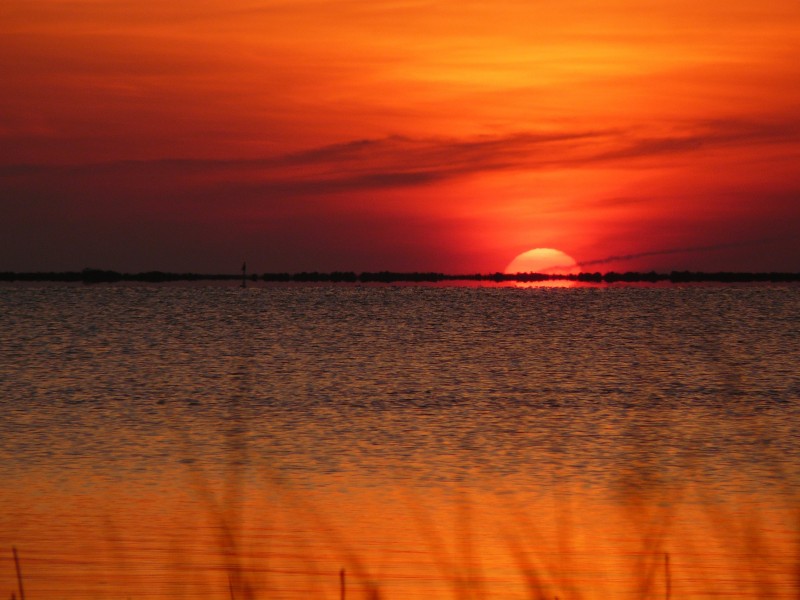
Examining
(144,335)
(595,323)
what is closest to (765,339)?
(595,323)

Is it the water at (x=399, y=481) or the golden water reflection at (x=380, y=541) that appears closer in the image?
the golden water reflection at (x=380, y=541)

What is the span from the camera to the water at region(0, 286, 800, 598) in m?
12.9

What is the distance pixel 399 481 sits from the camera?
1947 centimetres

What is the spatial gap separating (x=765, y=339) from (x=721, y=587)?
63.4 meters

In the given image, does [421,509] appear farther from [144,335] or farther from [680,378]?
[144,335]

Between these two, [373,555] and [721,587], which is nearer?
[721,587]

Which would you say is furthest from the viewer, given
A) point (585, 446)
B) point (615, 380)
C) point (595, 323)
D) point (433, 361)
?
point (595, 323)

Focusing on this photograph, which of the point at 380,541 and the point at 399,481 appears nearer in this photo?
the point at 380,541

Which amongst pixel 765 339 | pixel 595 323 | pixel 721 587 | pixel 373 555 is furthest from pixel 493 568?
pixel 595 323

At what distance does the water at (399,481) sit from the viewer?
12.9 m

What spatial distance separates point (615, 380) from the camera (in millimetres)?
41938

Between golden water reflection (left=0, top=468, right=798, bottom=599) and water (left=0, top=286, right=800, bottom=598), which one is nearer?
golden water reflection (left=0, top=468, right=798, bottom=599)

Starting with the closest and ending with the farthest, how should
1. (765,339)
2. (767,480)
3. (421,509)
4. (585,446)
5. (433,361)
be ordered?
1. (421,509)
2. (767,480)
3. (585,446)
4. (433,361)
5. (765,339)

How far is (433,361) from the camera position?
172 ft
